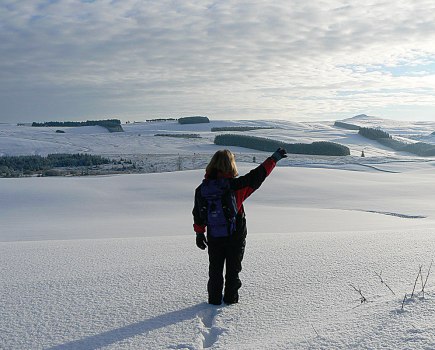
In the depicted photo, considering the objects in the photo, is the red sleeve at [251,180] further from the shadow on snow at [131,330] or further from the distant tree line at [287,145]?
the distant tree line at [287,145]

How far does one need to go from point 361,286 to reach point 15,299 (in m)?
3.07

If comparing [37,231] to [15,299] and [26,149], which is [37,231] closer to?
[15,299]

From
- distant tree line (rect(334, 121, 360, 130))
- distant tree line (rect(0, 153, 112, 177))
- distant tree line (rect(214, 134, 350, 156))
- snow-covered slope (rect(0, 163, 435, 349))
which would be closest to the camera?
snow-covered slope (rect(0, 163, 435, 349))

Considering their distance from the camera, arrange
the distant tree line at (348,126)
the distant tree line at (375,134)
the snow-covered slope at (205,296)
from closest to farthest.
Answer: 1. the snow-covered slope at (205,296)
2. the distant tree line at (375,134)
3. the distant tree line at (348,126)

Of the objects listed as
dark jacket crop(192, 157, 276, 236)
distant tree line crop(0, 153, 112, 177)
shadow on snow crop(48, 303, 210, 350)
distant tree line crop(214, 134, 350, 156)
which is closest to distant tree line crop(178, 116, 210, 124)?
distant tree line crop(214, 134, 350, 156)

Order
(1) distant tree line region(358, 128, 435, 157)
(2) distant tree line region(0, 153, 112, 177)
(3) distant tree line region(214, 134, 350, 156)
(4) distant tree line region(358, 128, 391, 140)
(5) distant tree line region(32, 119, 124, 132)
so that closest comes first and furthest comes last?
(2) distant tree line region(0, 153, 112, 177) < (3) distant tree line region(214, 134, 350, 156) < (1) distant tree line region(358, 128, 435, 157) < (4) distant tree line region(358, 128, 391, 140) < (5) distant tree line region(32, 119, 124, 132)

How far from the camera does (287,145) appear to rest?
44031mm

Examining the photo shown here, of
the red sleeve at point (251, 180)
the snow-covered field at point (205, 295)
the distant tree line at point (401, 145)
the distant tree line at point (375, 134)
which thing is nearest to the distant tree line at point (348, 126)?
the distant tree line at point (401, 145)

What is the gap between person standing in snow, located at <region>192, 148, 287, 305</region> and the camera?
14.5ft

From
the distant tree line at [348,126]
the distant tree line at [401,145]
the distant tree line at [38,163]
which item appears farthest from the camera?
the distant tree line at [348,126]

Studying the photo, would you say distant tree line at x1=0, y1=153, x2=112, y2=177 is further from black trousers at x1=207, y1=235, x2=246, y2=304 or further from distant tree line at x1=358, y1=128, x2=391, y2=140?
distant tree line at x1=358, y1=128, x2=391, y2=140

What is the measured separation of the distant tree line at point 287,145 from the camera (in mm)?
40656

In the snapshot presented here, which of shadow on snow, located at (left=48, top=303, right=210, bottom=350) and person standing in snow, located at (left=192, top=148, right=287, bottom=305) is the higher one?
person standing in snow, located at (left=192, top=148, right=287, bottom=305)

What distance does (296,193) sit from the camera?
59.1ft
